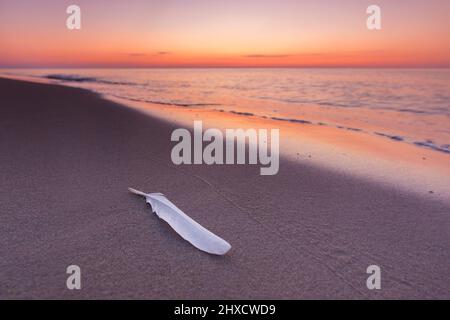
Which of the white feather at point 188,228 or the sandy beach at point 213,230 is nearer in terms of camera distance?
the sandy beach at point 213,230

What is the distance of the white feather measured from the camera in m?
2.57

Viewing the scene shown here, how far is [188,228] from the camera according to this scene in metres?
2.82

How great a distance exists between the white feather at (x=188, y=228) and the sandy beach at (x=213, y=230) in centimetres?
6

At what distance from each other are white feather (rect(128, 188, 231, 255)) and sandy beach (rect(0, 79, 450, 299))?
2.4 inches

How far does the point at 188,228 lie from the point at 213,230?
24 centimetres

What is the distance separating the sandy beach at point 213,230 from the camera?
2219 millimetres

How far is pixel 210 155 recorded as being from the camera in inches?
215

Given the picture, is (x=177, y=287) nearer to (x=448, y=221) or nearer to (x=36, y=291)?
(x=36, y=291)

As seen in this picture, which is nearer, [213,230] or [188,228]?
[188,228]

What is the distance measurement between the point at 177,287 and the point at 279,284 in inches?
26.2

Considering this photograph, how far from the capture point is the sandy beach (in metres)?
2.22

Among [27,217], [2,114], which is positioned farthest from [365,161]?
[2,114]

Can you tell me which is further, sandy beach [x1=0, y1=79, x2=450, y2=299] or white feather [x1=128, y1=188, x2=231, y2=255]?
white feather [x1=128, y1=188, x2=231, y2=255]
